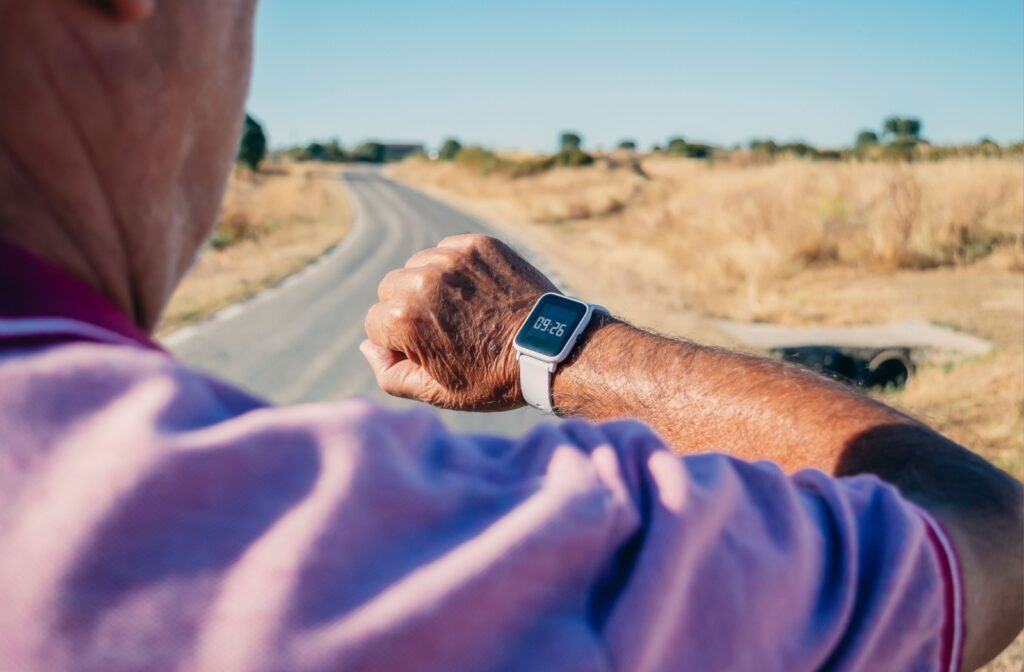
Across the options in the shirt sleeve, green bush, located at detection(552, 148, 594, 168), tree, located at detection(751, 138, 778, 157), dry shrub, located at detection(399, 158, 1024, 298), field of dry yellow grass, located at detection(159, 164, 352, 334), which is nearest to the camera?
the shirt sleeve

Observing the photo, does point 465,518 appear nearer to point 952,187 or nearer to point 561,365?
point 561,365

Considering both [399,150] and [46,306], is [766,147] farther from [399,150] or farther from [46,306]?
[399,150]

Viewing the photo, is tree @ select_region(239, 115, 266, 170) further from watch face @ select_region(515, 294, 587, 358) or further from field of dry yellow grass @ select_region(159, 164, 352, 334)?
watch face @ select_region(515, 294, 587, 358)

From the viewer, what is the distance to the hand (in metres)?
1.49

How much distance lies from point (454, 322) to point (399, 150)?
10915cm

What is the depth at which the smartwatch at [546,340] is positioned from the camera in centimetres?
143

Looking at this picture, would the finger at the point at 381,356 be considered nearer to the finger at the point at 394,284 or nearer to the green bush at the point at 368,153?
the finger at the point at 394,284

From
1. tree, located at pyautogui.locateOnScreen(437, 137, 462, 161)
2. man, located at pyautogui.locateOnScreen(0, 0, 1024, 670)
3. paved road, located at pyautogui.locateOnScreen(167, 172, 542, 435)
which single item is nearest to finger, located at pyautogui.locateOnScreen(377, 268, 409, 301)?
man, located at pyautogui.locateOnScreen(0, 0, 1024, 670)

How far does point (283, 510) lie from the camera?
63 centimetres

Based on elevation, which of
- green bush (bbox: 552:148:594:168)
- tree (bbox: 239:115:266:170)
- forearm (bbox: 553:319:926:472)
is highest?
forearm (bbox: 553:319:926:472)

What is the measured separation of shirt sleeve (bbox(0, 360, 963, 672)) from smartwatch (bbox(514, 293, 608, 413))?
632 mm

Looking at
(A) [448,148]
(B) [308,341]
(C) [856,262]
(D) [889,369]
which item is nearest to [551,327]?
(D) [889,369]

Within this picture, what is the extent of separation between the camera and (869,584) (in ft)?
2.53

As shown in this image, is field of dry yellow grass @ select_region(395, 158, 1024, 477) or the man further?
field of dry yellow grass @ select_region(395, 158, 1024, 477)
